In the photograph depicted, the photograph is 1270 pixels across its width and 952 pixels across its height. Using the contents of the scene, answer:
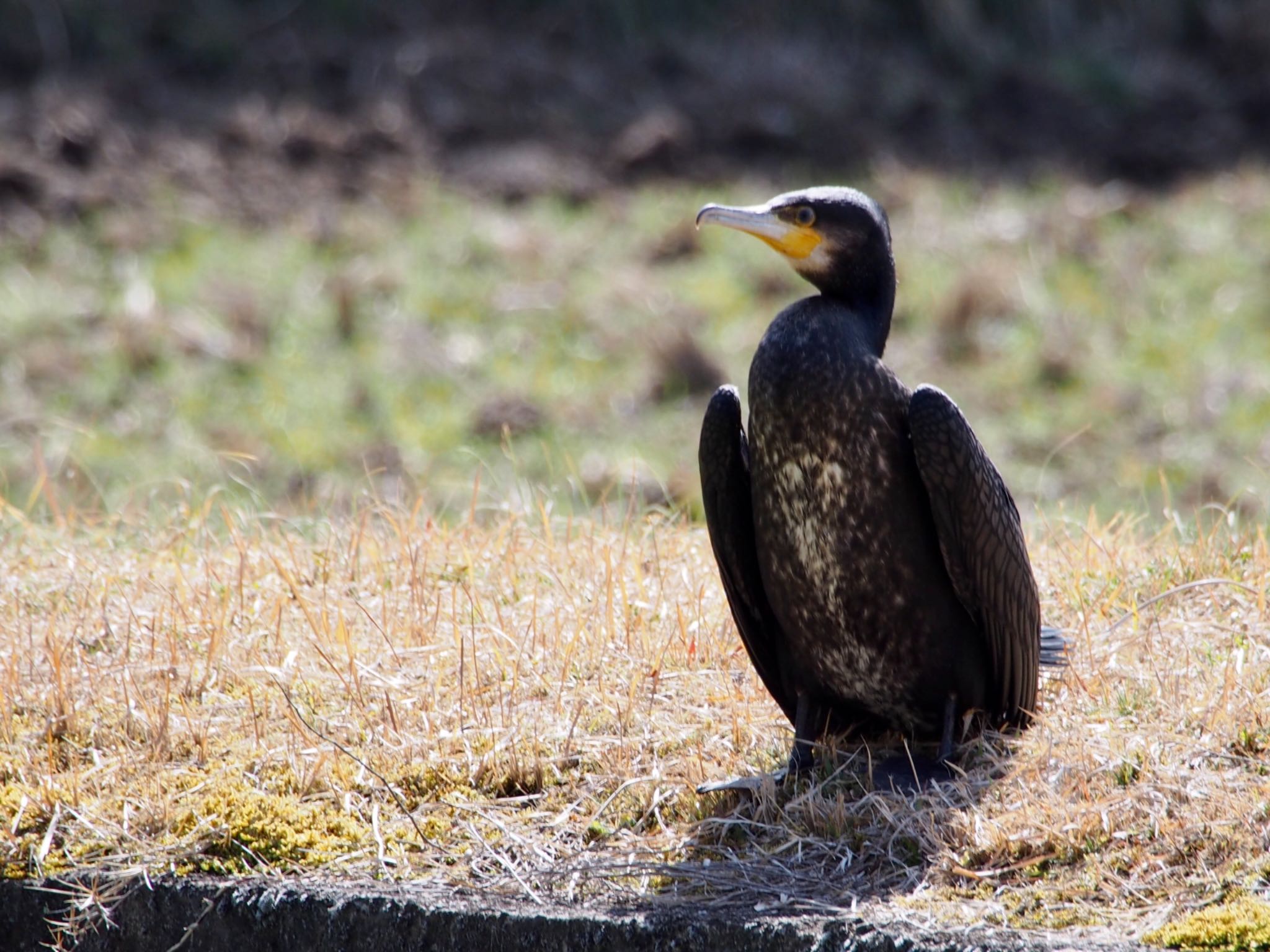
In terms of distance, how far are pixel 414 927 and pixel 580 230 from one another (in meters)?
8.57

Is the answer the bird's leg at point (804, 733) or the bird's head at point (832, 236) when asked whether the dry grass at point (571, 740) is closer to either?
the bird's leg at point (804, 733)

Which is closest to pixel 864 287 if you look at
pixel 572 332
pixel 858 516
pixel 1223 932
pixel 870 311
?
pixel 870 311

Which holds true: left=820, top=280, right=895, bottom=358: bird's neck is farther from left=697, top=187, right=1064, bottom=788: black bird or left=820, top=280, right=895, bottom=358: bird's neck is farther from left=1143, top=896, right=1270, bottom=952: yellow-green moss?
left=1143, top=896, right=1270, bottom=952: yellow-green moss

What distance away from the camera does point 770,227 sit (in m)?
3.52

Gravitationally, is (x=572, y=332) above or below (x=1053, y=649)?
below

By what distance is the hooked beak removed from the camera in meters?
3.48

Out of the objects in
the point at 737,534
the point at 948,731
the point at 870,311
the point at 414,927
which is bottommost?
the point at 414,927

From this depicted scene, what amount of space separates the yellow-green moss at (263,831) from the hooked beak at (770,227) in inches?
58.1

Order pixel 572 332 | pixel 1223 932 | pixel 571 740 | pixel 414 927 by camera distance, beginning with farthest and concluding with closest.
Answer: pixel 572 332
pixel 571 740
pixel 414 927
pixel 1223 932

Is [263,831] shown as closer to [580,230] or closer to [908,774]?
[908,774]

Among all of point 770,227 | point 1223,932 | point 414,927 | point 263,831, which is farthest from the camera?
point 770,227

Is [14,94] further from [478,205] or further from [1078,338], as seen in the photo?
[1078,338]

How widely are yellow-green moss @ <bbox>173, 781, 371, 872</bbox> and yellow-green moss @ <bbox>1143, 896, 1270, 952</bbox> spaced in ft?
5.09

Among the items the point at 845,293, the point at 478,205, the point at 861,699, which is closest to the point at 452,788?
the point at 861,699
